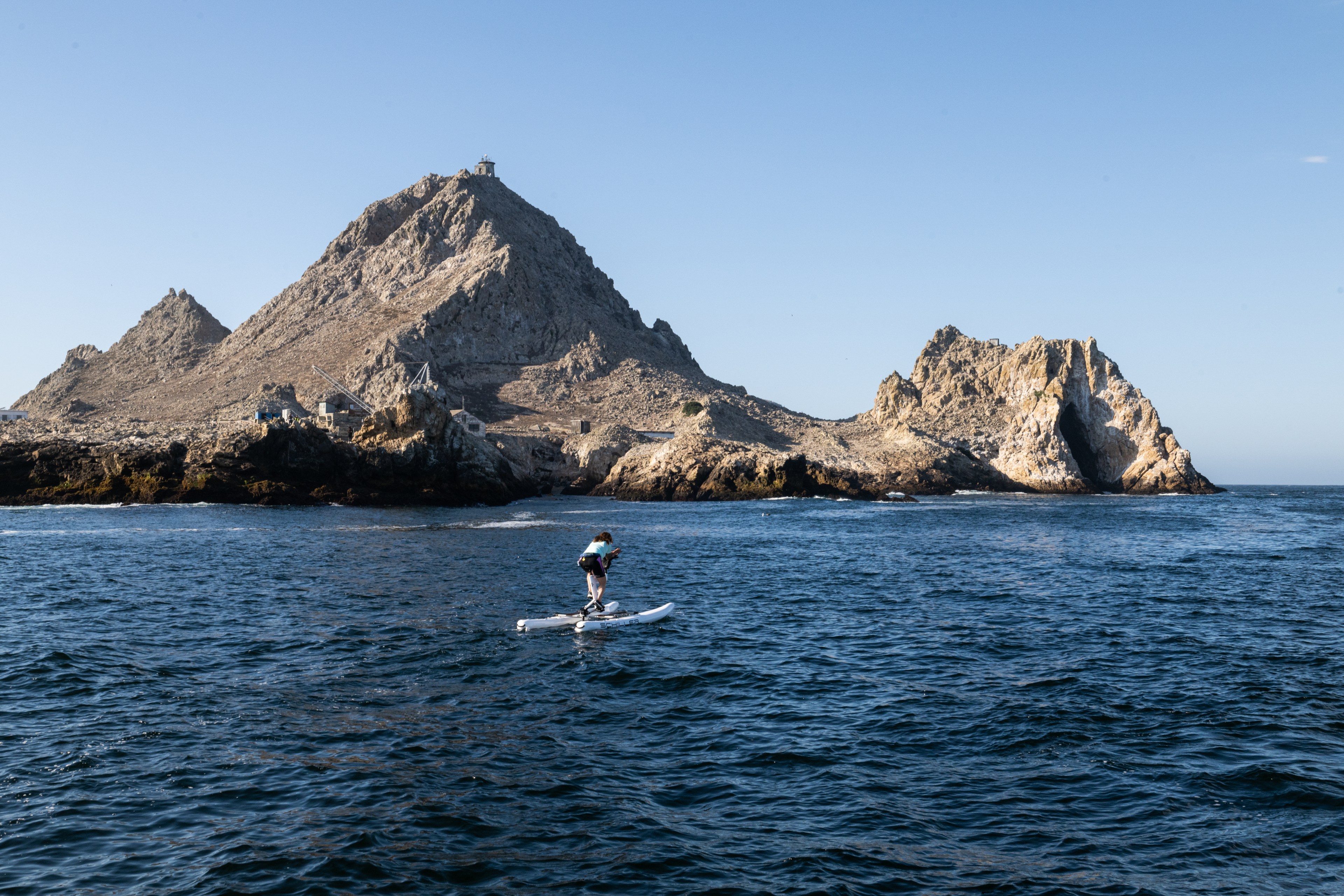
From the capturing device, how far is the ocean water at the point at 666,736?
35.1 feet

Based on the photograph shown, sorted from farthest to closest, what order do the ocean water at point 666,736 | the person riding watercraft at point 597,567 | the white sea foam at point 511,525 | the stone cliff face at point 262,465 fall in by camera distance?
the stone cliff face at point 262,465 < the white sea foam at point 511,525 < the person riding watercraft at point 597,567 < the ocean water at point 666,736

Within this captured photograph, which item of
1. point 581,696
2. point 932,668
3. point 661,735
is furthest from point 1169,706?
point 581,696

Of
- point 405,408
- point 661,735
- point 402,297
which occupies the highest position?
point 402,297

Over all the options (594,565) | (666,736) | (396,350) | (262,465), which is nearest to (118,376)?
(396,350)

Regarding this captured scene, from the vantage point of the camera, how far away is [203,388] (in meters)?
164

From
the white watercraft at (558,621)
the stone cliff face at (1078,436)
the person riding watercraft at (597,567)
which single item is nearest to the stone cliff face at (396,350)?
the stone cliff face at (1078,436)

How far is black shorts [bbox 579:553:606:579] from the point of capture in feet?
86.7

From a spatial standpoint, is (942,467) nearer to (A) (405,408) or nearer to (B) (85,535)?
(A) (405,408)

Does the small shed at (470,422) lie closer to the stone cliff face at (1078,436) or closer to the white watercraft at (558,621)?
the stone cliff face at (1078,436)

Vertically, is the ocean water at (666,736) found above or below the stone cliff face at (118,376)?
below

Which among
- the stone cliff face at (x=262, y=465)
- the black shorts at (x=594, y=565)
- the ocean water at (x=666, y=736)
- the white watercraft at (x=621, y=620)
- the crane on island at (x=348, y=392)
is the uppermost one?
the crane on island at (x=348, y=392)

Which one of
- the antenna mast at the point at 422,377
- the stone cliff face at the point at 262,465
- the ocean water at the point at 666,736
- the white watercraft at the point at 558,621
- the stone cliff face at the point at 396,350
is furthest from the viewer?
the stone cliff face at the point at 396,350

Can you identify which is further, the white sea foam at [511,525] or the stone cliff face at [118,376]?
the stone cliff face at [118,376]

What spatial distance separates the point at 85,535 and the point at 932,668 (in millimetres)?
46706
